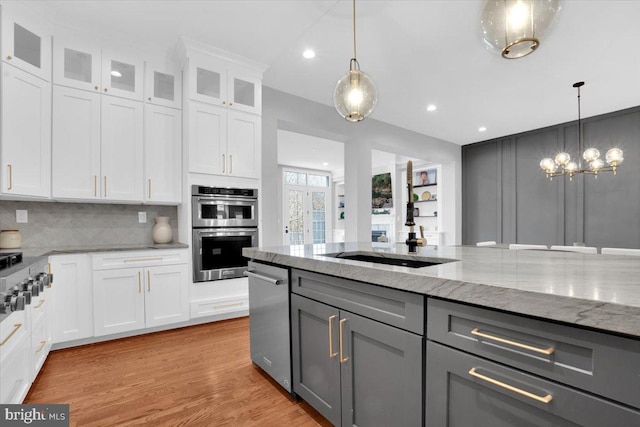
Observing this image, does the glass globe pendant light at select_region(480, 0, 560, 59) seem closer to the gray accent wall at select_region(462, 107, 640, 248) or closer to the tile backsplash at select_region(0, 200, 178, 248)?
the tile backsplash at select_region(0, 200, 178, 248)

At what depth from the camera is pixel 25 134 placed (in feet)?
8.27

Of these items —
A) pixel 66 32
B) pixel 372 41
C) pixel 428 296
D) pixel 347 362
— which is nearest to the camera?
pixel 428 296

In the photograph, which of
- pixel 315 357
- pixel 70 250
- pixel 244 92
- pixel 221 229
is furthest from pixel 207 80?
pixel 315 357

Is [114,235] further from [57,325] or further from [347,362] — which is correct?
[347,362]

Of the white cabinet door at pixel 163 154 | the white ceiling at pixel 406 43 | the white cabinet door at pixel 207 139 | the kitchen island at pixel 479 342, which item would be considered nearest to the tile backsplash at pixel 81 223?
the white cabinet door at pixel 163 154

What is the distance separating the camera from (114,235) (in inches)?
130

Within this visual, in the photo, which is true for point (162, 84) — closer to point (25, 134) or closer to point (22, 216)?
point (25, 134)

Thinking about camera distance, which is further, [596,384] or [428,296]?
[428,296]

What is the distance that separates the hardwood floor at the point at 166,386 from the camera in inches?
67.5

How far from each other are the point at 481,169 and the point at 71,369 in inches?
285

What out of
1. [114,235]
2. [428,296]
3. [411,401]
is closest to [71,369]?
[114,235]

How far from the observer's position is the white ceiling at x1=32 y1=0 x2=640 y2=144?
103 inches

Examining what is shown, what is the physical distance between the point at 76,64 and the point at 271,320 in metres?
3.02

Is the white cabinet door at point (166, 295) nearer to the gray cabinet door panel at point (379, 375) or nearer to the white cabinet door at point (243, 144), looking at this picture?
the white cabinet door at point (243, 144)
